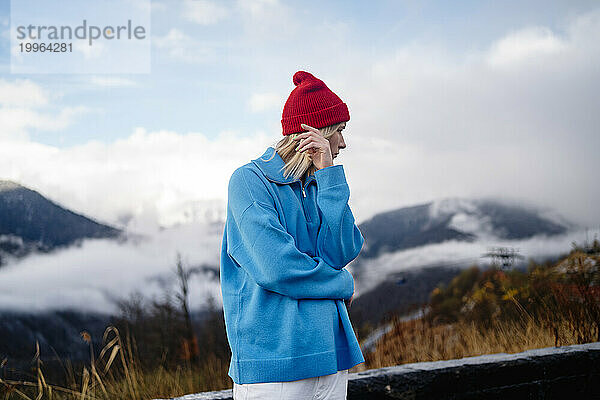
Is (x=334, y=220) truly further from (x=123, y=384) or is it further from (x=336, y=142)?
(x=123, y=384)

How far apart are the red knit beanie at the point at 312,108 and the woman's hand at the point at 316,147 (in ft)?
0.25

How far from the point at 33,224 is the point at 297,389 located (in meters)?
8.46

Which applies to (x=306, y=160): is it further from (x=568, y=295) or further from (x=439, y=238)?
(x=439, y=238)

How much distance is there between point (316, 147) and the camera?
170 cm

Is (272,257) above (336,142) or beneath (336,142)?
beneath

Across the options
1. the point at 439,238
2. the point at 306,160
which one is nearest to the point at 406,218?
the point at 439,238

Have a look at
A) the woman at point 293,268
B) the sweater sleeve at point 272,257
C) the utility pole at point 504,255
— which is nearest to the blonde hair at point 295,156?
the woman at point 293,268

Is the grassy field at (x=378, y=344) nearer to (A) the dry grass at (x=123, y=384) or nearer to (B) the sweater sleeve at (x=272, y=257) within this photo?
(A) the dry grass at (x=123, y=384)

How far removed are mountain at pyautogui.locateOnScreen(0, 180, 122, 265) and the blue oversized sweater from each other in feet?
23.2

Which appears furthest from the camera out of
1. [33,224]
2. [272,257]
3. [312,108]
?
[33,224]

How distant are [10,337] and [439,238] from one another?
31.8 ft

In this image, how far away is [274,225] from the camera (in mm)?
1549

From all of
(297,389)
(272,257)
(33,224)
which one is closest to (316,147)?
(272,257)

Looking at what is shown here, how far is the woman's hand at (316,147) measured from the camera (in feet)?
5.57
